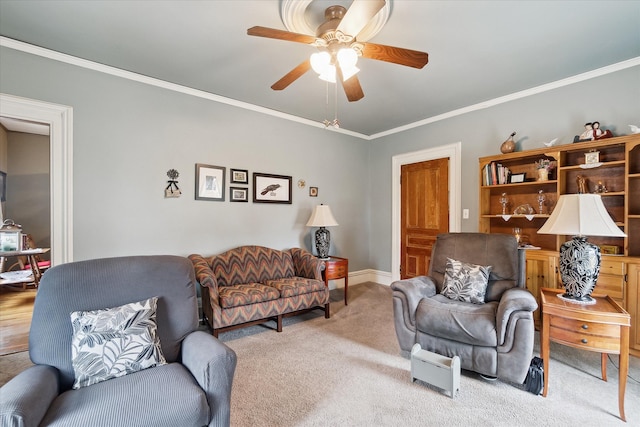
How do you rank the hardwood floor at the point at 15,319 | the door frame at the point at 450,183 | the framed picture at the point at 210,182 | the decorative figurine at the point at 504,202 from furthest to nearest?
1. the door frame at the point at 450,183
2. the decorative figurine at the point at 504,202
3. the framed picture at the point at 210,182
4. the hardwood floor at the point at 15,319

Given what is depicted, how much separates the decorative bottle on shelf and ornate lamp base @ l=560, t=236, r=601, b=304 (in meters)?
1.54

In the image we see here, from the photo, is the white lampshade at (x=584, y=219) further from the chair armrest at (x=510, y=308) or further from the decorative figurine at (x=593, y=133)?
the decorative figurine at (x=593, y=133)

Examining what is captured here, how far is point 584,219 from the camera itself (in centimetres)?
195

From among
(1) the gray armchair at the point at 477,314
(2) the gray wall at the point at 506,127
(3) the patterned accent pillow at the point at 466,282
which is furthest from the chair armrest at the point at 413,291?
(2) the gray wall at the point at 506,127

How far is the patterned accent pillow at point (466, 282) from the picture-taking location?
2.40 m

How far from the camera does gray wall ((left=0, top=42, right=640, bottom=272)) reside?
106 inches

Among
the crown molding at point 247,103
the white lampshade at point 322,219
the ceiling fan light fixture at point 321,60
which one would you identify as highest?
the crown molding at point 247,103

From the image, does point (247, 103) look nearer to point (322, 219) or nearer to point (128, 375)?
point (322, 219)

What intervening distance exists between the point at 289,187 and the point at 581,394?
3.45 meters

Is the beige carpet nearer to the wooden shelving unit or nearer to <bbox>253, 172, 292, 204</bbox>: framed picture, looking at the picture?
the wooden shelving unit

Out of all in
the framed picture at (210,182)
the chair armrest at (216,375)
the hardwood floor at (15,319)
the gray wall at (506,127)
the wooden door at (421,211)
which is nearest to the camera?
the chair armrest at (216,375)

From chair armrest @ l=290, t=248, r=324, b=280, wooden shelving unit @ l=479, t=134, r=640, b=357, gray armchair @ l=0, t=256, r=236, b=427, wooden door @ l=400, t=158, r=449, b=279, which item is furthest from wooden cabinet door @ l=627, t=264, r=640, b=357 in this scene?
gray armchair @ l=0, t=256, r=236, b=427

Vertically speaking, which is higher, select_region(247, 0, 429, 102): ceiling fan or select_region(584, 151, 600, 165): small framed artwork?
select_region(247, 0, 429, 102): ceiling fan

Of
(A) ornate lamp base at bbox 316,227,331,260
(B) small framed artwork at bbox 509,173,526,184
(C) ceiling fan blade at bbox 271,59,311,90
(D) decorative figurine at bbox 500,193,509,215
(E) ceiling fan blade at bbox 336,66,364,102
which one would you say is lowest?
(A) ornate lamp base at bbox 316,227,331,260
